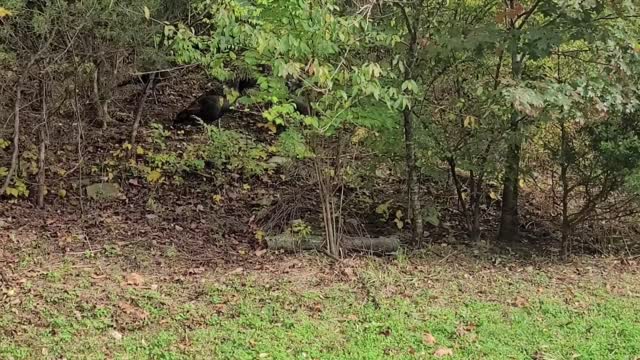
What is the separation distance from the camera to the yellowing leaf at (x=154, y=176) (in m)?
7.33

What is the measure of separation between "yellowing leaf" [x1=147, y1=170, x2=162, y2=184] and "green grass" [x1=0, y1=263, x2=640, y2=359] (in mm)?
2350

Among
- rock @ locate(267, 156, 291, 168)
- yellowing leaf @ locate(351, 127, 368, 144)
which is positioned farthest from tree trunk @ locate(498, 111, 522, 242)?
rock @ locate(267, 156, 291, 168)

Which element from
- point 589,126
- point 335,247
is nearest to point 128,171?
point 335,247

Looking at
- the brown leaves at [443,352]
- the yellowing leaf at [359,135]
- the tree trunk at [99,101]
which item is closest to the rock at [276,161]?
the yellowing leaf at [359,135]

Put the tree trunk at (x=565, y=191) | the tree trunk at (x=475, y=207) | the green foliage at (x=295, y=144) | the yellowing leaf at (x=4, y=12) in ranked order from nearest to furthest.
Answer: the yellowing leaf at (x=4, y=12), the green foliage at (x=295, y=144), the tree trunk at (x=565, y=191), the tree trunk at (x=475, y=207)

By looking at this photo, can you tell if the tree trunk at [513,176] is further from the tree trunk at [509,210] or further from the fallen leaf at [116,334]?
the fallen leaf at [116,334]

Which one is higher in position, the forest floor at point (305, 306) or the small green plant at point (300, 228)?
the small green plant at point (300, 228)

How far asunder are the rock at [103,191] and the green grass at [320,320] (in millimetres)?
1912

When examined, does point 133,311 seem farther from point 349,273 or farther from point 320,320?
point 349,273

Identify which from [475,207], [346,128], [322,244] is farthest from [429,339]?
[475,207]

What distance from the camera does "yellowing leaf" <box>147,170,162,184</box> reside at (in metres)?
7.33

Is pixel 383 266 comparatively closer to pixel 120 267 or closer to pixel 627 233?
pixel 120 267

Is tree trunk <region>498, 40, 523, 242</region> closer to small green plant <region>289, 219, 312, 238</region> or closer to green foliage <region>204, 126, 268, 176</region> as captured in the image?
small green plant <region>289, 219, 312, 238</region>

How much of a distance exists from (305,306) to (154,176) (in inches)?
133
